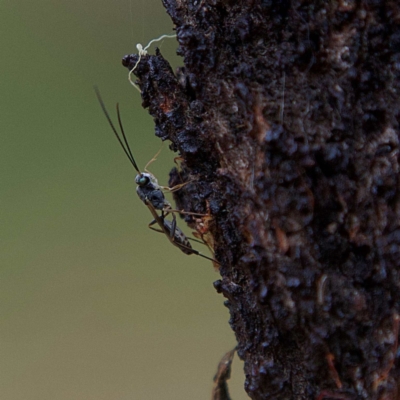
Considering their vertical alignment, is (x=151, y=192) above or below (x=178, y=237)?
above

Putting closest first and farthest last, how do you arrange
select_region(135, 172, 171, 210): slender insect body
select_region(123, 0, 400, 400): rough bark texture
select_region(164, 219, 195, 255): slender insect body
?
select_region(123, 0, 400, 400): rough bark texture → select_region(164, 219, 195, 255): slender insect body → select_region(135, 172, 171, 210): slender insect body

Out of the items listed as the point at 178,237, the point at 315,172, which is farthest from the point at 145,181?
the point at 315,172

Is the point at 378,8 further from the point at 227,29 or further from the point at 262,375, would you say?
the point at 262,375

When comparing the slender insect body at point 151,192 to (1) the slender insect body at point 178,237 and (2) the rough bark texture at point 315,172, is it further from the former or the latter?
(2) the rough bark texture at point 315,172

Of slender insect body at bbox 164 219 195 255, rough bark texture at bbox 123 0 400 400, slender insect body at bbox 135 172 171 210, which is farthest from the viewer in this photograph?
slender insect body at bbox 135 172 171 210

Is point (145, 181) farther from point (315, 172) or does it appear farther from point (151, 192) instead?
point (315, 172)

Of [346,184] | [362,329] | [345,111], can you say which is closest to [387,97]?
[345,111]

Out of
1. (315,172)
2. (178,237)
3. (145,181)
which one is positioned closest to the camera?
→ (315,172)

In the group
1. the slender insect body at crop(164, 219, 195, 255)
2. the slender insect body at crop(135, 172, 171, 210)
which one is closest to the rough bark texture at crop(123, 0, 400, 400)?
the slender insect body at crop(164, 219, 195, 255)

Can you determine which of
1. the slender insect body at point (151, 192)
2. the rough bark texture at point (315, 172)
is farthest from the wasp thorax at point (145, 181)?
the rough bark texture at point (315, 172)

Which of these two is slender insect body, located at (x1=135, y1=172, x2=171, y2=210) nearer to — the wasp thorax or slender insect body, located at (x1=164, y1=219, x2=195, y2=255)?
the wasp thorax
